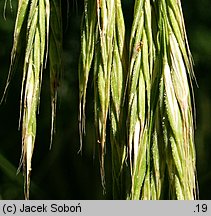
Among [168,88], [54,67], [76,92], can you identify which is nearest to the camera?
[168,88]

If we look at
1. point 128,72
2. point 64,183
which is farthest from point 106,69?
point 64,183

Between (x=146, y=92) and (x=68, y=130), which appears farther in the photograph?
(x=68, y=130)

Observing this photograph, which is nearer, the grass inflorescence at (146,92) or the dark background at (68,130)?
the grass inflorescence at (146,92)

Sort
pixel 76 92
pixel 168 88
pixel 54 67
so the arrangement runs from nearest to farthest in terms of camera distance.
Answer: pixel 168 88
pixel 54 67
pixel 76 92

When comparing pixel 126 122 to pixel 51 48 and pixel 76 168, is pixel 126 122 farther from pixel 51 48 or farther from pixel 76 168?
pixel 76 168

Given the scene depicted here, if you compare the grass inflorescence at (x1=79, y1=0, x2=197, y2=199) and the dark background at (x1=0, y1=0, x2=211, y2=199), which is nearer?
the grass inflorescence at (x1=79, y1=0, x2=197, y2=199)

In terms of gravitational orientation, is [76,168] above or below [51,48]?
below

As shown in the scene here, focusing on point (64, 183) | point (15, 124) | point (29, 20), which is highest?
point (29, 20)

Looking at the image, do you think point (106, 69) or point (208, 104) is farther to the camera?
point (208, 104)
